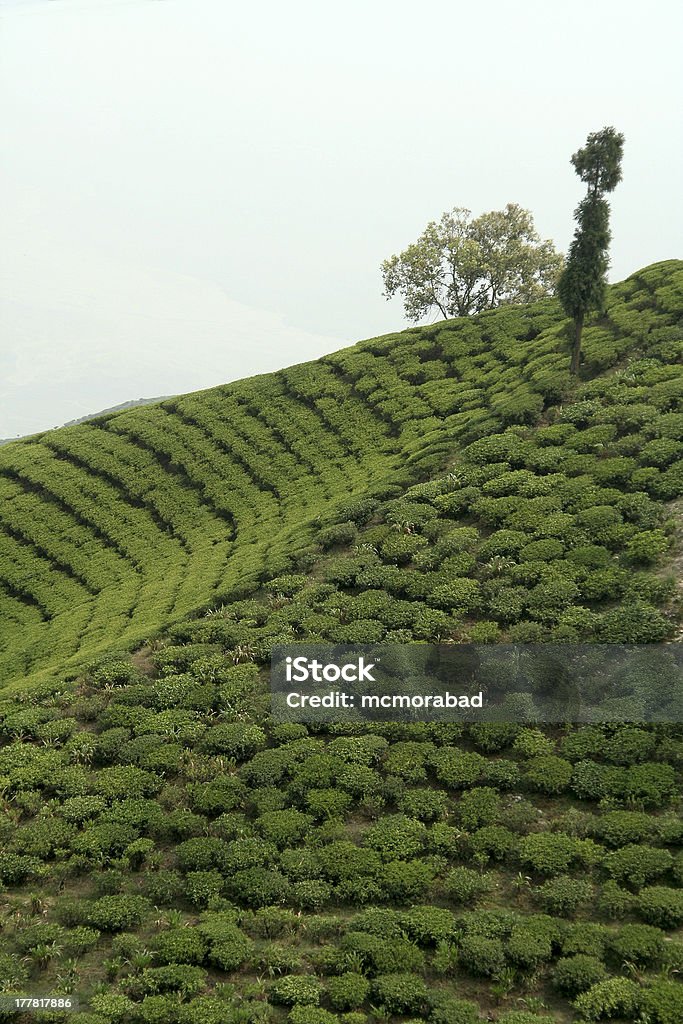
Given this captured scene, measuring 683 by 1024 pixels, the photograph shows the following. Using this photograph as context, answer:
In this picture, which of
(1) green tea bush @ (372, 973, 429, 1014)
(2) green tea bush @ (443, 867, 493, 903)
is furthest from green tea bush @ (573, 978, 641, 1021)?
→ (2) green tea bush @ (443, 867, 493, 903)

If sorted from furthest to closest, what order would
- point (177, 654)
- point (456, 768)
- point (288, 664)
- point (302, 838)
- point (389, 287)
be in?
point (389, 287), point (177, 654), point (288, 664), point (456, 768), point (302, 838)

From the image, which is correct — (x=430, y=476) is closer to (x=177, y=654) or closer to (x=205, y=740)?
(x=177, y=654)

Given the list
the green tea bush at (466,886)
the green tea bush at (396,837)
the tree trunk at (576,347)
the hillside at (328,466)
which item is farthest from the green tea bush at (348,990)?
the tree trunk at (576,347)

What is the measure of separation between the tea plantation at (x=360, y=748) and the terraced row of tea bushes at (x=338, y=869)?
0.04 meters

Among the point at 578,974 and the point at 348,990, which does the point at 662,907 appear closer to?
the point at 578,974

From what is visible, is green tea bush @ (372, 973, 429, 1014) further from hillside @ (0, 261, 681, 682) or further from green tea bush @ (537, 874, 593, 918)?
hillside @ (0, 261, 681, 682)

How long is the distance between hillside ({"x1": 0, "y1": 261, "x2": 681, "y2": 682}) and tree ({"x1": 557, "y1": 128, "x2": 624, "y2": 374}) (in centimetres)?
224

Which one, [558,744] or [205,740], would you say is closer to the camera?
[558,744]

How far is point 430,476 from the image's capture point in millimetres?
24844

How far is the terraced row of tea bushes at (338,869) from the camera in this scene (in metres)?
10.2

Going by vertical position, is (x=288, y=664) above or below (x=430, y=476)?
below

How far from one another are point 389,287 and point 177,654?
3953cm

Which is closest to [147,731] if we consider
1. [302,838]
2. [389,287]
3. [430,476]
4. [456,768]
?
[302,838]

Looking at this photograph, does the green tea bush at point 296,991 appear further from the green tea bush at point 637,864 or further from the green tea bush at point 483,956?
the green tea bush at point 637,864
